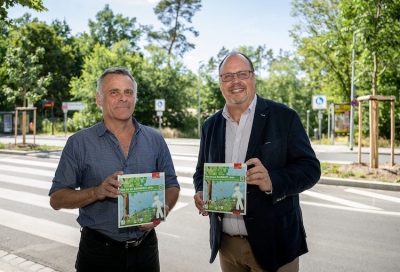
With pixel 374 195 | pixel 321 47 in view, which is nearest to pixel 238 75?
pixel 374 195

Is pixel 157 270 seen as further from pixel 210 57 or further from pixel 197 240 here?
pixel 210 57

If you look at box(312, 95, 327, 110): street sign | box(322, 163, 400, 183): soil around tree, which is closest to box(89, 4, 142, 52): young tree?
box(312, 95, 327, 110): street sign

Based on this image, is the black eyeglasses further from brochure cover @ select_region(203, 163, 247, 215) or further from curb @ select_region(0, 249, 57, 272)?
curb @ select_region(0, 249, 57, 272)

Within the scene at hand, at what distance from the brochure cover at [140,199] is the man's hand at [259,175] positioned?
1.87 feet

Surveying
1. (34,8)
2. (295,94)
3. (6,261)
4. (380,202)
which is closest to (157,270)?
(6,261)

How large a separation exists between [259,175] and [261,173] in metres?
0.02

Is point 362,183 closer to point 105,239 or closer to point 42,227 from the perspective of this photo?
point 42,227

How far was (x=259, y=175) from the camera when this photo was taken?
7.12ft

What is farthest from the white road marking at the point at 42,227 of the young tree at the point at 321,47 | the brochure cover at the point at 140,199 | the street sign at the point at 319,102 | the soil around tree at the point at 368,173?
the young tree at the point at 321,47

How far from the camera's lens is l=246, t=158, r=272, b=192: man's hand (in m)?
2.17

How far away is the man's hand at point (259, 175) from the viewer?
217 centimetres

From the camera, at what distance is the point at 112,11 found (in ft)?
195

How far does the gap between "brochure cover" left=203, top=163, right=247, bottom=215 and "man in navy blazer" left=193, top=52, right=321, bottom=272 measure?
0.08m

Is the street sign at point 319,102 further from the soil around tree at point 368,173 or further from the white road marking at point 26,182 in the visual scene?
the white road marking at point 26,182
